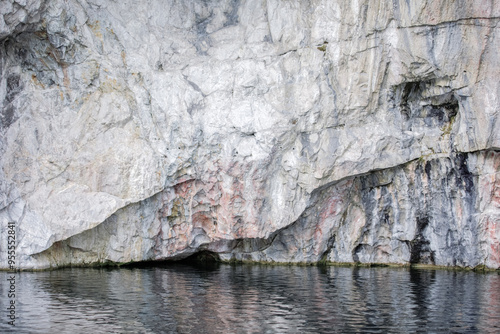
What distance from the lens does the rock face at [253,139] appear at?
25.0m

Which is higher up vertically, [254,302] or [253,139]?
[253,139]

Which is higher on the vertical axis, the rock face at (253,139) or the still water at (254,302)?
the rock face at (253,139)

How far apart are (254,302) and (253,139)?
11.4 meters

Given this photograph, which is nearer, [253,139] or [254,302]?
[254,302]

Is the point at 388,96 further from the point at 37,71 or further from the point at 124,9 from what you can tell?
the point at 37,71

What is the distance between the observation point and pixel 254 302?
17.2 meters

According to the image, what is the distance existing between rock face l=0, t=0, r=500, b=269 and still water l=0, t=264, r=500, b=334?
2565 millimetres

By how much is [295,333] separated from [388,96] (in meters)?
16.0

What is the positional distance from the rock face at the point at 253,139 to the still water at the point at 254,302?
2565 mm

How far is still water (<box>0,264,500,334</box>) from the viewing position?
13836 mm

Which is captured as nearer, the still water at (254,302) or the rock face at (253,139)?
the still water at (254,302)

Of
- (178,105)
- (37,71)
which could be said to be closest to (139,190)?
(178,105)

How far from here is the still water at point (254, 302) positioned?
1384 centimetres

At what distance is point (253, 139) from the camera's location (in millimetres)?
27141
